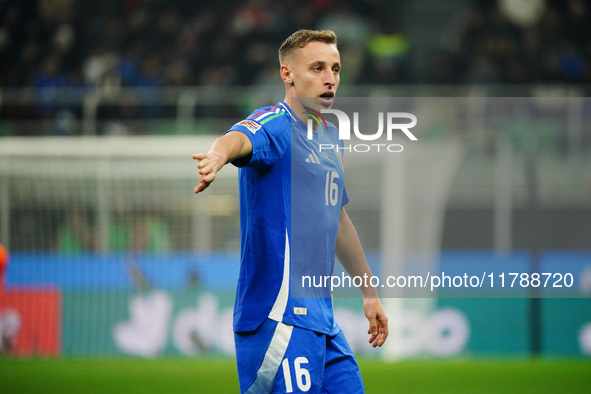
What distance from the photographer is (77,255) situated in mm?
10070

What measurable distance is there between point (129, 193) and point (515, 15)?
27.9 ft

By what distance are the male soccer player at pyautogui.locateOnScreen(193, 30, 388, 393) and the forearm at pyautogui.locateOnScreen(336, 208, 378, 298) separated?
0.69 feet

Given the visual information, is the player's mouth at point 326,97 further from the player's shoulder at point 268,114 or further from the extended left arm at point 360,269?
the extended left arm at point 360,269

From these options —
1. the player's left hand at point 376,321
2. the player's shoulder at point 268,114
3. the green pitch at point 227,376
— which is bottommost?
the green pitch at point 227,376

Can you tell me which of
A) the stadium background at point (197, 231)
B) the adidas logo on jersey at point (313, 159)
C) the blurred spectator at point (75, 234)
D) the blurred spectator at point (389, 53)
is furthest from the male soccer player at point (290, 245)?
the blurred spectator at point (389, 53)

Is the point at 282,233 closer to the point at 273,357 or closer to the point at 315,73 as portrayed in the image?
the point at 273,357

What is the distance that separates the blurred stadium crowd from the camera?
1438cm

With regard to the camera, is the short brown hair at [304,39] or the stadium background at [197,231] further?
the stadium background at [197,231]

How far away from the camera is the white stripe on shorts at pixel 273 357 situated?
3223 millimetres

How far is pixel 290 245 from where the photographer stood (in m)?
3.30

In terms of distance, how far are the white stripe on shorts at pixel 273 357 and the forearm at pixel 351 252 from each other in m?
0.59

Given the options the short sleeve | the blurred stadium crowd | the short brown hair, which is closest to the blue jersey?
the short sleeve

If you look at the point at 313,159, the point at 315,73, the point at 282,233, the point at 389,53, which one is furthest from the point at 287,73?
the point at 389,53

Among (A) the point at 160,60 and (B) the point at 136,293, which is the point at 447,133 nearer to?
(B) the point at 136,293
